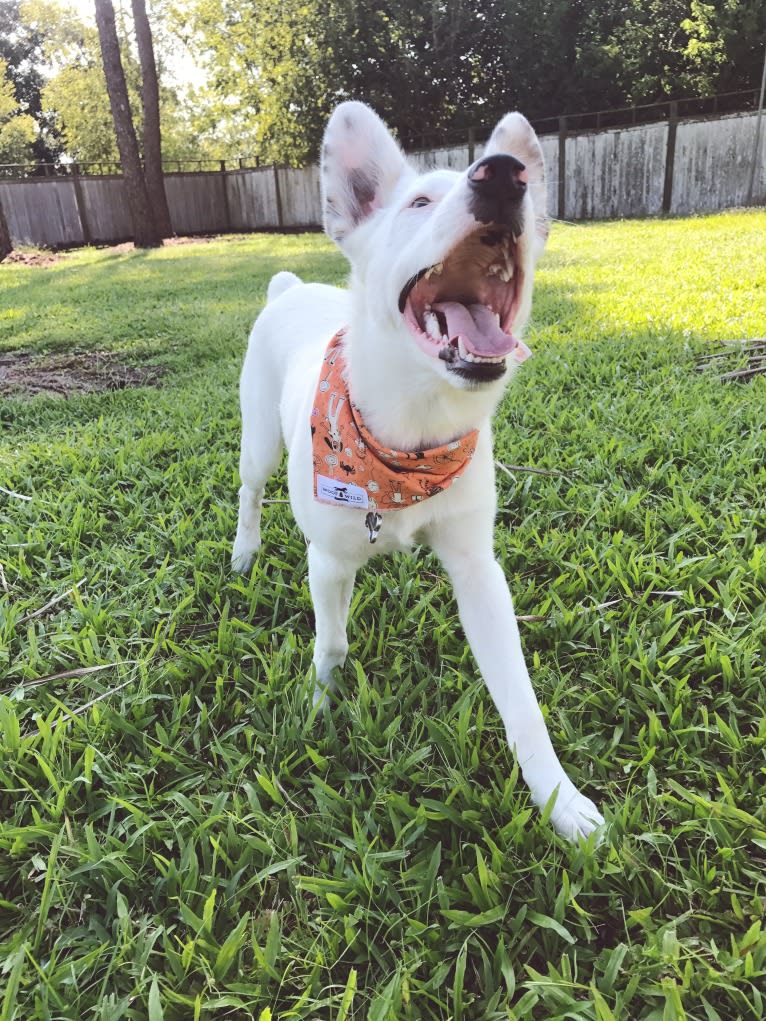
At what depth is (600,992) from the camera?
51.3 inches

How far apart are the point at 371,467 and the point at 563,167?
19225 mm

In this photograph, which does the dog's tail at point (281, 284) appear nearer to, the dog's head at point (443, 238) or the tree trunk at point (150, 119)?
the dog's head at point (443, 238)

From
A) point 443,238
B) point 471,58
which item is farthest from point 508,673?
point 471,58

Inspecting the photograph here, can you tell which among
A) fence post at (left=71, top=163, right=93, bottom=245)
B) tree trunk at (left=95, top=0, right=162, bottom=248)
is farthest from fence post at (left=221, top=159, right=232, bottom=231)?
tree trunk at (left=95, top=0, right=162, bottom=248)

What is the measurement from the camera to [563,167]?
18.4m

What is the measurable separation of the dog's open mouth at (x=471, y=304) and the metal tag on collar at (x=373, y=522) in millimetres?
479

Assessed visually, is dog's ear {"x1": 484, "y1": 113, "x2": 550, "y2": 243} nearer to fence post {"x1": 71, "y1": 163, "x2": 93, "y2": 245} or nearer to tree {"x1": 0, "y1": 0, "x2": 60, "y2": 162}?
fence post {"x1": 71, "y1": 163, "x2": 93, "y2": 245}

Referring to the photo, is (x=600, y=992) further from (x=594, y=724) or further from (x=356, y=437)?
(x=356, y=437)

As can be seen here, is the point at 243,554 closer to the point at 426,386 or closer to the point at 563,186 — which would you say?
the point at 426,386

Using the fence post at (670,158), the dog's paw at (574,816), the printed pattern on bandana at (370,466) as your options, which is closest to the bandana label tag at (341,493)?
the printed pattern on bandana at (370,466)

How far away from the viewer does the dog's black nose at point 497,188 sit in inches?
62.1

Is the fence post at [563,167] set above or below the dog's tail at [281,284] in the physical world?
above

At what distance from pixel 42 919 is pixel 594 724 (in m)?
1.41

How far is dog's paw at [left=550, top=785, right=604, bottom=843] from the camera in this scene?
1.64m
